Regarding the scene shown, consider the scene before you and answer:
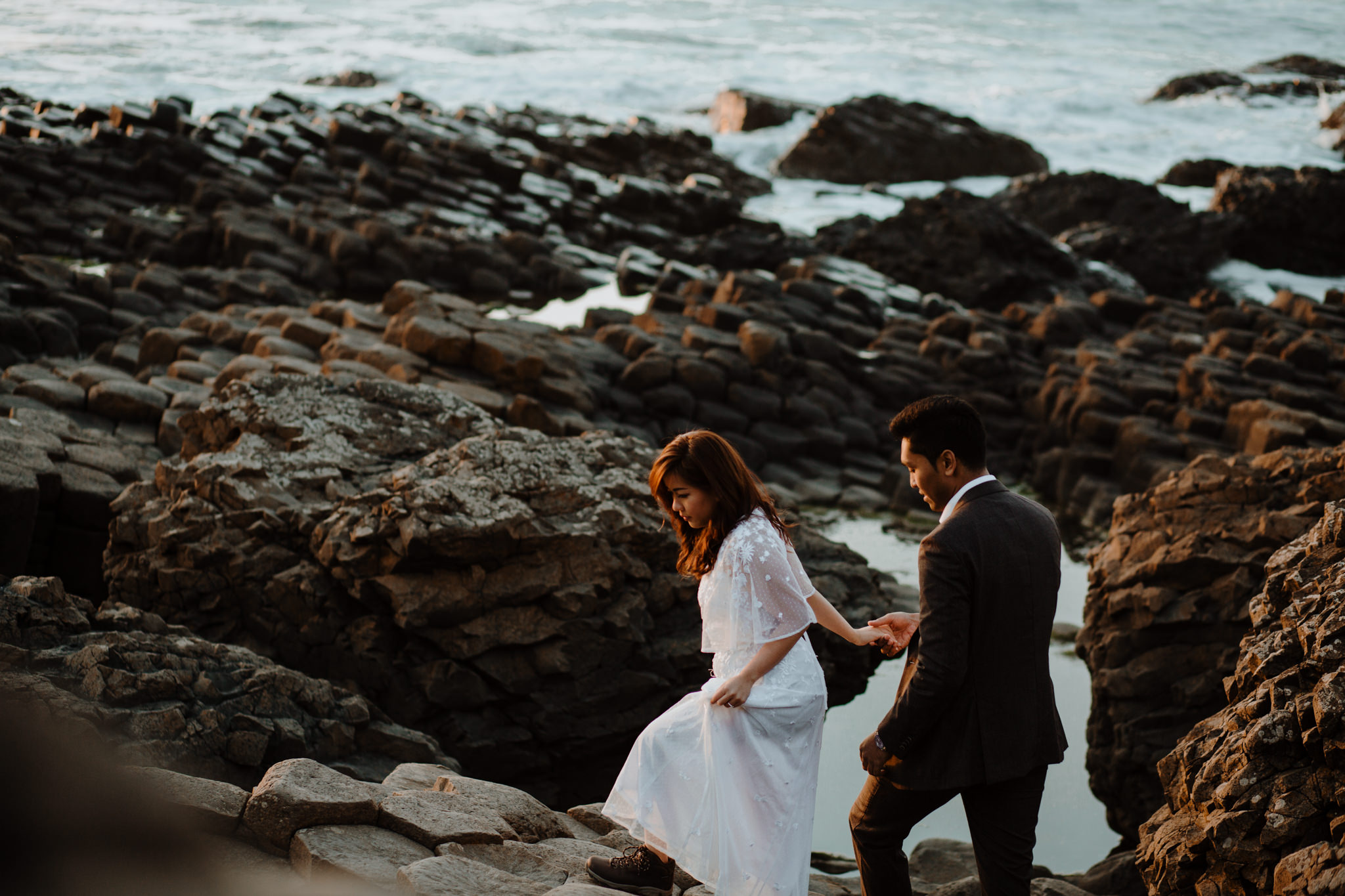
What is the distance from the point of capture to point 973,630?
3.10m

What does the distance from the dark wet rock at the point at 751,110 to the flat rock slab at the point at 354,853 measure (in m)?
35.5

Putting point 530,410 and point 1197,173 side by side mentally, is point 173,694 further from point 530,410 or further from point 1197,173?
point 1197,173

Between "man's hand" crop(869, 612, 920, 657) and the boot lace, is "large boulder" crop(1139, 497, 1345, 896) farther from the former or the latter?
the boot lace

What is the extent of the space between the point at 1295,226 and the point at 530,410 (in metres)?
21.4

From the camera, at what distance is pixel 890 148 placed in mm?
32094

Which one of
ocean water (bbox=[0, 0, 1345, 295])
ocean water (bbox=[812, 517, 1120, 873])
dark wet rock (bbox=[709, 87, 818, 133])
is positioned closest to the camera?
ocean water (bbox=[812, 517, 1120, 873])

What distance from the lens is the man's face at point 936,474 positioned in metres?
3.21

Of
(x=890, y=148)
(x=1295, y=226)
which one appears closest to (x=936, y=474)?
(x=1295, y=226)

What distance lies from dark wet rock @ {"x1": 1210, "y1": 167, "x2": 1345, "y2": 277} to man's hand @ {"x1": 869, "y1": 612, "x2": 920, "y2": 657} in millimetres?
23974

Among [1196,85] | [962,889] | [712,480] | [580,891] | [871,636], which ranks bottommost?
[962,889]

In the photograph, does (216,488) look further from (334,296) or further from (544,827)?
(334,296)

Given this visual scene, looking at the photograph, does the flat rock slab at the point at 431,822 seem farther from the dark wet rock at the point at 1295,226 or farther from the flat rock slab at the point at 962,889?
the dark wet rock at the point at 1295,226

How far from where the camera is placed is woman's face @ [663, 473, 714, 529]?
11.6ft

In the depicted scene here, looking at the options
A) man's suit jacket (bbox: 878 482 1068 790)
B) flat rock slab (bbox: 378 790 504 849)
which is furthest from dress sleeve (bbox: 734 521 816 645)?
flat rock slab (bbox: 378 790 504 849)
